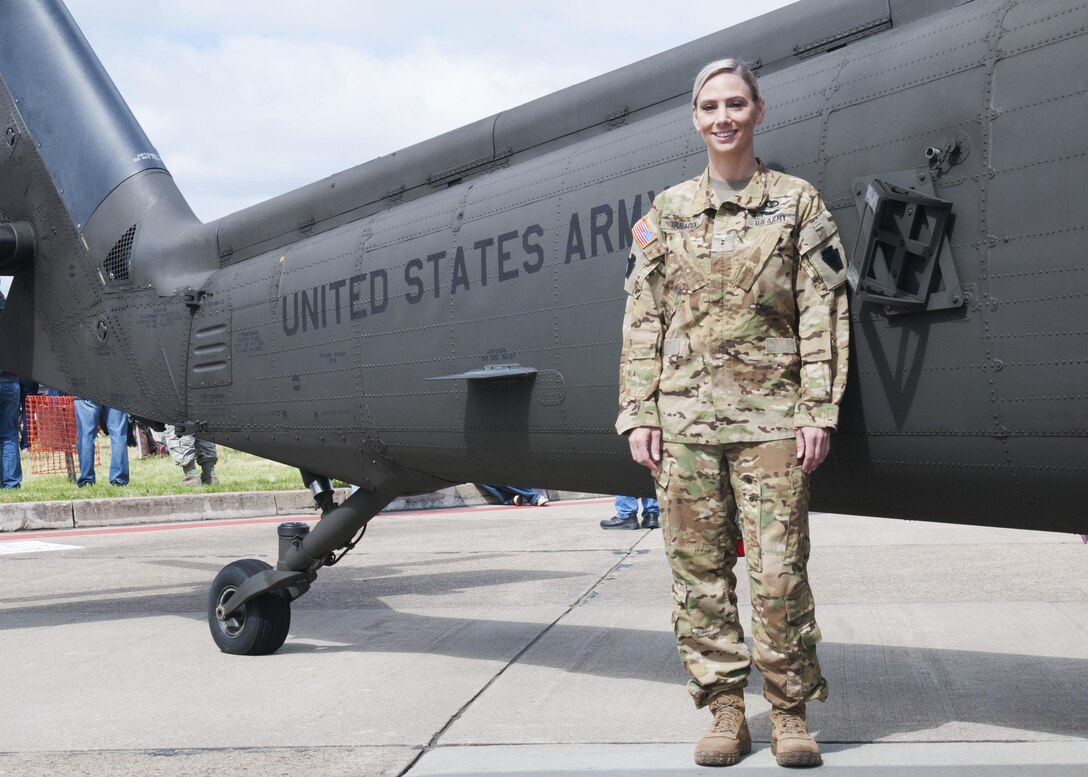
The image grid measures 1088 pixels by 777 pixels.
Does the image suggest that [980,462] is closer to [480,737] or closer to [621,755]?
[621,755]

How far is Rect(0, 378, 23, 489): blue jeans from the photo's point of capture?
1611 centimetres

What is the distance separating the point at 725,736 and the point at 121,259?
4.95 meters

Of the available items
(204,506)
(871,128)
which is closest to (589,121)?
(871,128)

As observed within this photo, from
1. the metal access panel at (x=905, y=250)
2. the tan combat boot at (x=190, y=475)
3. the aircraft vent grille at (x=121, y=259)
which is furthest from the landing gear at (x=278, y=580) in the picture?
the tan combat boot at (x=190, y=475)

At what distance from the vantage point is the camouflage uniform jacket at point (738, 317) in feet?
12.1

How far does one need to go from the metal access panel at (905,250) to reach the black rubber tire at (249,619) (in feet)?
12.0

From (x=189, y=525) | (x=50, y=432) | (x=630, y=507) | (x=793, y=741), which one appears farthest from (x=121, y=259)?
(x=50, y=432)

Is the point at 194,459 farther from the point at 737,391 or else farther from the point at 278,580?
the point at 737,391

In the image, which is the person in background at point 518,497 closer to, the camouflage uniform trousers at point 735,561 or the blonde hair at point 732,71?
the camouflage uniform trousers at point 735,561

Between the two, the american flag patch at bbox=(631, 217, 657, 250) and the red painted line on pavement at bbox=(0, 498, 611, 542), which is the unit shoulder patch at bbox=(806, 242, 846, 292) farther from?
the red painted line on pavement at bbox=(0, 498, 611, 542)

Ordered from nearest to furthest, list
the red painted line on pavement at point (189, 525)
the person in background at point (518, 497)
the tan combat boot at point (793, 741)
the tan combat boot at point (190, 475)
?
1. the tan combat boot at point (793, 741)
2. the red painted line on pavement at point (189, 525)
3. the person in background at point (518, 497)
4. the tan combat boot at point (190, 475)

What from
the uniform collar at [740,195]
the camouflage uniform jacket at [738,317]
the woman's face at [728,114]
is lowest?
the camouflage uniform jacket at [738,317]

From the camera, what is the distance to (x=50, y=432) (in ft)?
68.8

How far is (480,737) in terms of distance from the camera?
4367 mm
